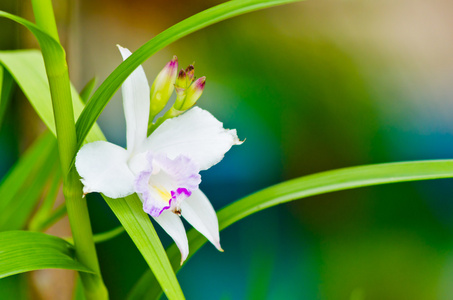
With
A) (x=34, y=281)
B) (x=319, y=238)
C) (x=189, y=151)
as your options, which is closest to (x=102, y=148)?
(x=189, y=151)

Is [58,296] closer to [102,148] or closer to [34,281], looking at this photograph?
[34,281]

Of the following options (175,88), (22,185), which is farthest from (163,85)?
(22,185)

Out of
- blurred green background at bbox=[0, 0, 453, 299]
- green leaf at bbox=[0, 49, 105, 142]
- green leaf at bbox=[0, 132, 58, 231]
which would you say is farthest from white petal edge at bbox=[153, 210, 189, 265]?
blurred green background at bbox=[0, 0, 453, 299]

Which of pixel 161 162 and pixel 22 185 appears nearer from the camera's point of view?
pixel 161 162

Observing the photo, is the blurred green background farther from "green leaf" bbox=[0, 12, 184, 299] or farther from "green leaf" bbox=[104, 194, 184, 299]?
"green leaf" bbox=[104, 194, 184, 299]

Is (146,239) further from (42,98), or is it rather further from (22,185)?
(22,185)

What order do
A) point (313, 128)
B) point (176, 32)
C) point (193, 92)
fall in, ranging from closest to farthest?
point (176, 32)
point (193, 92)
point (313, 128)
